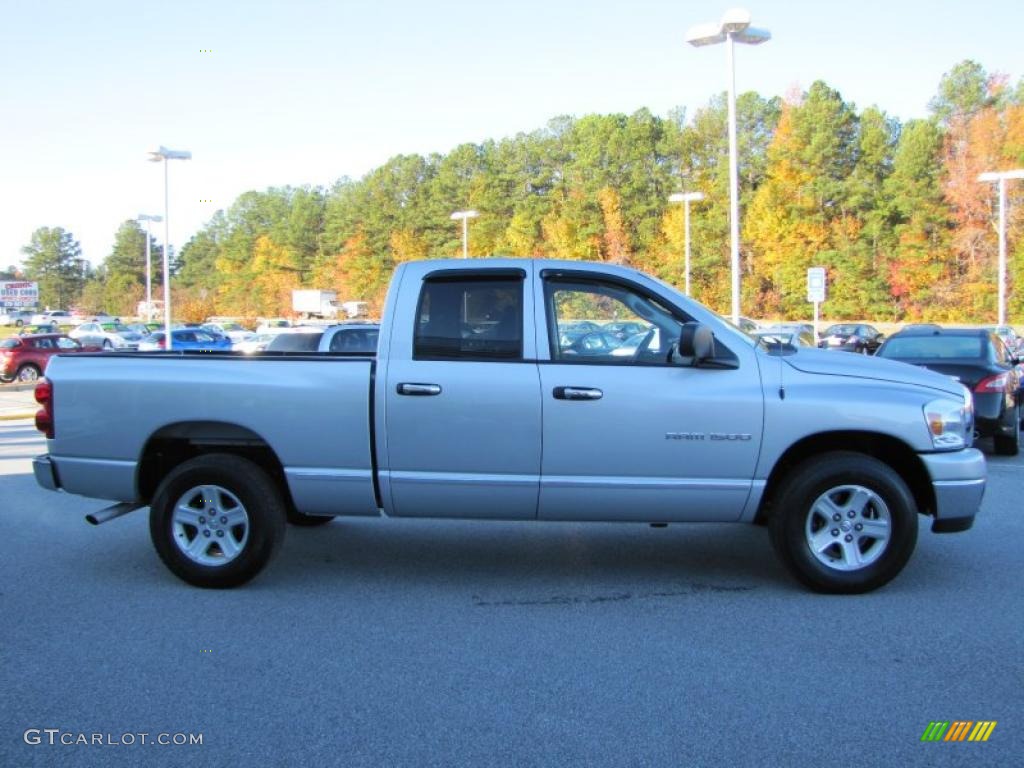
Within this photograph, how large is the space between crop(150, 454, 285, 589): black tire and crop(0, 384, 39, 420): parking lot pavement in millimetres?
10730

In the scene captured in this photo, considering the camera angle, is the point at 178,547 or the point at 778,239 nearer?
the point at 178,547

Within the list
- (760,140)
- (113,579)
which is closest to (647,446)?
(113,579)

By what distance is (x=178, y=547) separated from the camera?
19.1ft

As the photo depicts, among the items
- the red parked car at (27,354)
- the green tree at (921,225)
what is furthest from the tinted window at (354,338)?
the green tree at (921,225)

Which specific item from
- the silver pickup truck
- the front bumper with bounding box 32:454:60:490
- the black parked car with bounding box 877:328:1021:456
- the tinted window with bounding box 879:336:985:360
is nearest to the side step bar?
the silver pickup truck

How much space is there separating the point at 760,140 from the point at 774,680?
6920cm

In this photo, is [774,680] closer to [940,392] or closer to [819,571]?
[819,571]

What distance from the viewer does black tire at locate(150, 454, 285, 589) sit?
5.74m

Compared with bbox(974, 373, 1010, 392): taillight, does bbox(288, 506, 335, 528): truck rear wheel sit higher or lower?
lower

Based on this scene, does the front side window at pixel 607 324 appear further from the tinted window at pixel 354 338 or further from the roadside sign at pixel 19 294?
the roadside sign at pixel 19 294

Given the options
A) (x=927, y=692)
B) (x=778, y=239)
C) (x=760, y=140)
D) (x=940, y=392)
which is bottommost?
(x=927, y=692)

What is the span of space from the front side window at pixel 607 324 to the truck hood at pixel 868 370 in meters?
0.78

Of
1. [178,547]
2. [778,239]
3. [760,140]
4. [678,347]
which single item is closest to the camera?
[678,347]

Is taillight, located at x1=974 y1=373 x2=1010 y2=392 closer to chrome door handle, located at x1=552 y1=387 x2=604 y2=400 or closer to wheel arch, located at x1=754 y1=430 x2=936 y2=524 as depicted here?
wheel arch, located at x1=754 y1=430 x2=936 y2=524
